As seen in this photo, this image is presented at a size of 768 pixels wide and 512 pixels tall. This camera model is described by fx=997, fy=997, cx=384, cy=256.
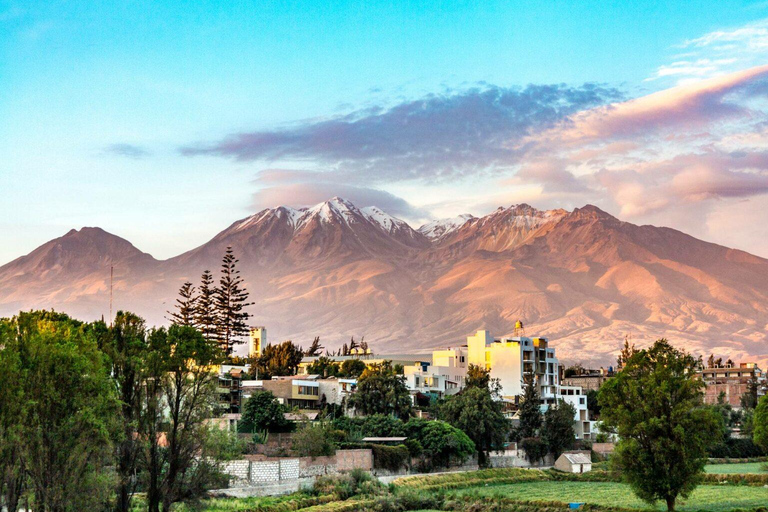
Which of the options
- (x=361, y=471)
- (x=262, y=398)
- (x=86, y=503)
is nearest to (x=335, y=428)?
(x=262, y=398)

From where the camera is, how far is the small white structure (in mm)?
72500

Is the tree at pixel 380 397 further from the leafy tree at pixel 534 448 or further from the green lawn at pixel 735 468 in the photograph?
the green lawn at pixel 735 468

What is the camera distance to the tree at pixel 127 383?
3678 cm

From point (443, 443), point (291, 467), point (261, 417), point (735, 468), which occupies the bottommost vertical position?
point (735, 468)

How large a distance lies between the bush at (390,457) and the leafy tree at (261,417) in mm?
5630

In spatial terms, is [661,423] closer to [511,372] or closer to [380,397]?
[380,397]

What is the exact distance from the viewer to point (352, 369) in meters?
94.8

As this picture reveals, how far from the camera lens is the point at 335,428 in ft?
208

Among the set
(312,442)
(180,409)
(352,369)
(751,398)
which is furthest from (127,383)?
(751,398)

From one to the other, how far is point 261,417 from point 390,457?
27.3ft

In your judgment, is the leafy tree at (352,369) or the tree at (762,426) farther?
Result: the leafy tree at (352,369)

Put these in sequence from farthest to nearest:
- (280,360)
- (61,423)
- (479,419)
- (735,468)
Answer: (280,360), (479,419), (735,468), (61,423)

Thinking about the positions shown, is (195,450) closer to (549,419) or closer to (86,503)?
(86,503)

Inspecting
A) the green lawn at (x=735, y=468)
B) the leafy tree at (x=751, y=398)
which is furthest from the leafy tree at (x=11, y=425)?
the leafy tree at (x=751, y=398)
